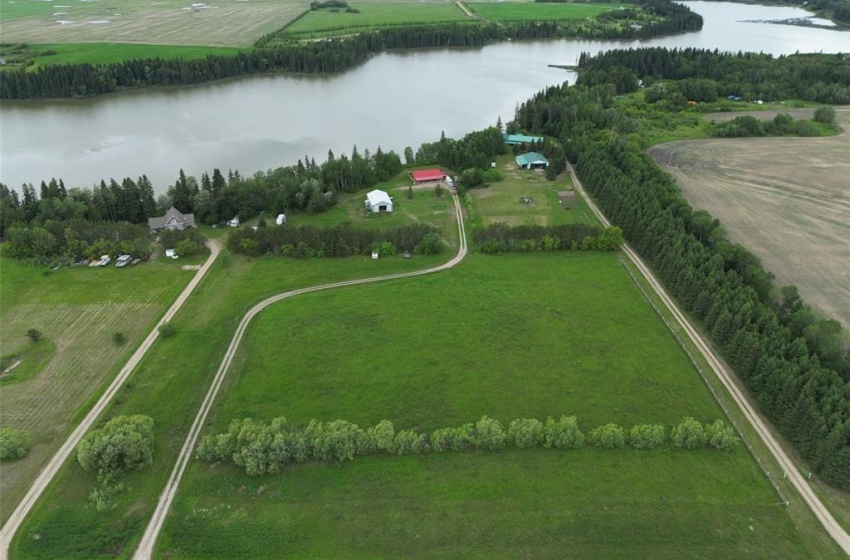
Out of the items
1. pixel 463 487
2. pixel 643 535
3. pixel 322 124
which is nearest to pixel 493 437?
pixel 463 487

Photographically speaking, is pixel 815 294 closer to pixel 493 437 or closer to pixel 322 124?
pixel 493 437

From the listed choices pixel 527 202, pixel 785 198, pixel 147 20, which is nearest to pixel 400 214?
pixel 527 202

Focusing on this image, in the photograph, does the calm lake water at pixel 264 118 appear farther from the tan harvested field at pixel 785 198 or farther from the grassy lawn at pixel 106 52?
the tan harvested field at pixel 785 198

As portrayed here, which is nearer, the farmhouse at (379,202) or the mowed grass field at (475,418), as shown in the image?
the mowed grass field at (475,418)

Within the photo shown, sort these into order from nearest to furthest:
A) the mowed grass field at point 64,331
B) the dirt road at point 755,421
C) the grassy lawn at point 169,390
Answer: the grassy lawn at point 169,390 < the dirt road at point 755,421 < the mowed grass field at point 64,331

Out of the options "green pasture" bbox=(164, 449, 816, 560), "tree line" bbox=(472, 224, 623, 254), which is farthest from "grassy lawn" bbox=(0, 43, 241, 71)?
"green pasture" bbox=(164, 449, 816, 560)

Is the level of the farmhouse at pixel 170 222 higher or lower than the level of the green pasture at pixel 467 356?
higher

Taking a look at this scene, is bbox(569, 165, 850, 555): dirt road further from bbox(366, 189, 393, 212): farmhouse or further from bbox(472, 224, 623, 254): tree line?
bbox(366, 189, 393, 212): farmhouse

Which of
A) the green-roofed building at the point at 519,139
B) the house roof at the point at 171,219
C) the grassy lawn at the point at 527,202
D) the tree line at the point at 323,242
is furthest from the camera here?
the green-roofed building at the point at 519,139

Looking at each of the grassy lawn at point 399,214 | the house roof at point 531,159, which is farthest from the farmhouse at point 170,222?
the house roof at point 531,159
